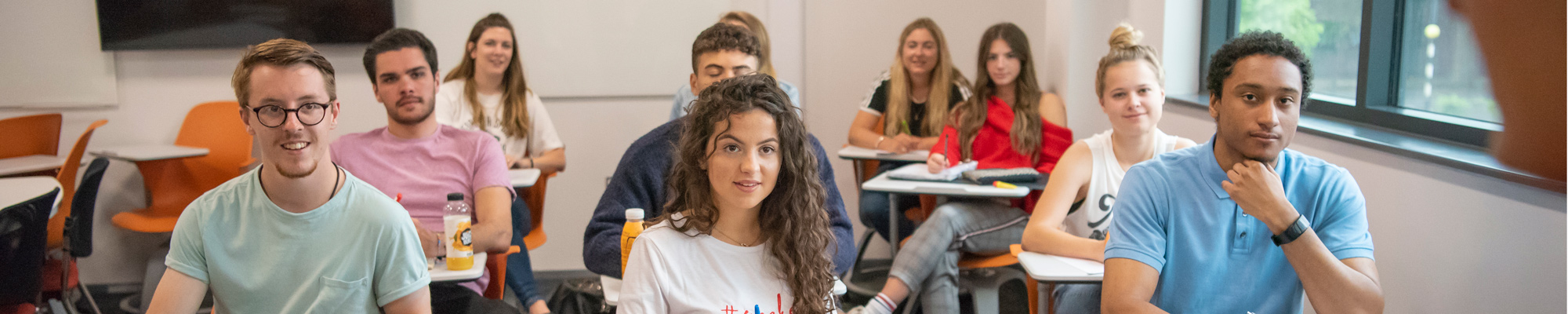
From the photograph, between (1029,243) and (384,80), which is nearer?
(1029,243)

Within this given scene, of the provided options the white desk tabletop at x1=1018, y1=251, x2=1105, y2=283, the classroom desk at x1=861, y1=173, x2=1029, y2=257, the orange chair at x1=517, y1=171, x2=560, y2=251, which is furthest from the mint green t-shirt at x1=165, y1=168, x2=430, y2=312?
the orange chair at x1=517, y1=171, x2=560, y2=251

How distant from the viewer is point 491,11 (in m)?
4.30

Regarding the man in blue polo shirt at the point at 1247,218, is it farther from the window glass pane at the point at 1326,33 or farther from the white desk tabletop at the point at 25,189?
the white desk tabletop at the point at 25,189

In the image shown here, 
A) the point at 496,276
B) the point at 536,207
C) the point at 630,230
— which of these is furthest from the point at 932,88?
the point at 630,230

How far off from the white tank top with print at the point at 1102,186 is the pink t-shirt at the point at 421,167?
163 centimetres

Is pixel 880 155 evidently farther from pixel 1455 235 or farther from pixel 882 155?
pixel 1455 235

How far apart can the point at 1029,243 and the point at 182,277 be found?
1765 millimetres

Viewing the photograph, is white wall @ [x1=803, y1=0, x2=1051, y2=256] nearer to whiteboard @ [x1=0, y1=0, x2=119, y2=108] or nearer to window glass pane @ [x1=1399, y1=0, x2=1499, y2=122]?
window glass pane @ [x1=1399, y1=0, x2=1499, y2=122]

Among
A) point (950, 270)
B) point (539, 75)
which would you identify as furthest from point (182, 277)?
point (539, 75)

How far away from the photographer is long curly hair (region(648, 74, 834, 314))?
140cm

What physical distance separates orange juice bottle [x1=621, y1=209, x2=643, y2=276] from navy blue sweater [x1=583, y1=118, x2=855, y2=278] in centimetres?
9

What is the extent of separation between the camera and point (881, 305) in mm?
2812

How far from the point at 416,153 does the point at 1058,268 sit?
175 centimetres

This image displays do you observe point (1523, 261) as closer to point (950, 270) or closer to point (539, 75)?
point (950, 270)
